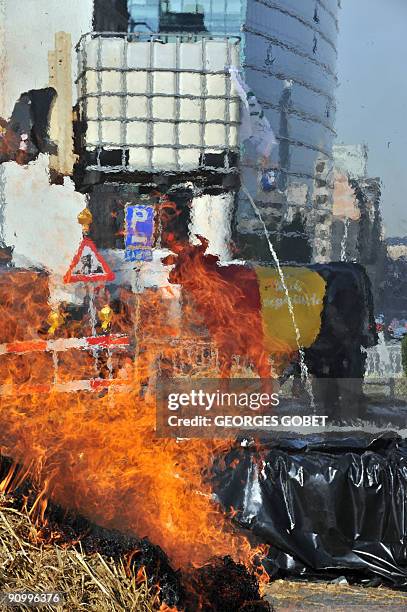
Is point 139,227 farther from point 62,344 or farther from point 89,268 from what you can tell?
point 62,344

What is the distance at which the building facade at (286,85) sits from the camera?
105 feet

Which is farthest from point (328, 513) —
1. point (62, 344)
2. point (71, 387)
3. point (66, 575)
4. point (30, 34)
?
point (30, 34)

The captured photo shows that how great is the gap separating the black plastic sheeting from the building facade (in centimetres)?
2220

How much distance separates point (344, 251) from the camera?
3825 centimetres

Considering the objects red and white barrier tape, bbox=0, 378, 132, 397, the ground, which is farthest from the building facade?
the ground

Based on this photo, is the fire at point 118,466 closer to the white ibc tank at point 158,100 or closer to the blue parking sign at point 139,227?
the blue parking sign at point 139,227

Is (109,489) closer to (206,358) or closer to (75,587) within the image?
(75,587)

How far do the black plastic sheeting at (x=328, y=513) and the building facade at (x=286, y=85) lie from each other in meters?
22.2

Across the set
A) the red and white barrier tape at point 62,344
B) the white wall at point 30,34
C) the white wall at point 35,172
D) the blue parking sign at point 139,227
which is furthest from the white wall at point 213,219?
the red and white barrier tape at point 62,344

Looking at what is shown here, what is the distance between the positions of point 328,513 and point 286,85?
3396 cm

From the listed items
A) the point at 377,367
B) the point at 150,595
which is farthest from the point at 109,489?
the point at 377,367

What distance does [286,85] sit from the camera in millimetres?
38656

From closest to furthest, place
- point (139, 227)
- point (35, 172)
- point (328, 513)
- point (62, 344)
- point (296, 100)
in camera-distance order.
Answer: point (328, 513) < point (62, 344) < point (139, 227) < point (35, 172) < point (296, 100)

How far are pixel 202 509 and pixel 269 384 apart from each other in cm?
568
